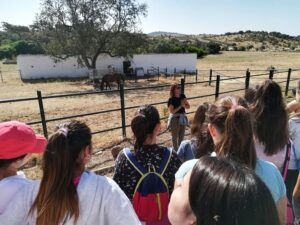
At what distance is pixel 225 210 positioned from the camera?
744 mm

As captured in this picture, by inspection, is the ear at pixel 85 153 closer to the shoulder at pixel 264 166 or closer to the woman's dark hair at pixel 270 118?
the shoulder at pixel 264 166

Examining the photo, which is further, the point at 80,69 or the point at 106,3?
the point at 80,69

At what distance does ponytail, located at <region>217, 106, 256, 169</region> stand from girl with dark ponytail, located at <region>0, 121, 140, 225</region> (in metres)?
0.60

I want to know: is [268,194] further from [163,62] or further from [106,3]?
[163,62]

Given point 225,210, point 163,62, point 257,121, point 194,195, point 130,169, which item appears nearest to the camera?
point 225,210

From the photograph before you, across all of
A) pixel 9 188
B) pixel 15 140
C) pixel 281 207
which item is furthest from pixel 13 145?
pixel 281 207

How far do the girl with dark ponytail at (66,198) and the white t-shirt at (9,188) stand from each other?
62 millimetres

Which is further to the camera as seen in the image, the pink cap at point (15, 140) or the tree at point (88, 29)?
the tree at point (88, 29)

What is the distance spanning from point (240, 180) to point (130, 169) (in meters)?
1.15

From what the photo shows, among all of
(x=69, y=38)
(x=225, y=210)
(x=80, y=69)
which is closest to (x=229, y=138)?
(x=225, y=210)

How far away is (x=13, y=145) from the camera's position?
5.01 ft

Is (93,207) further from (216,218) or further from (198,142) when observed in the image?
(198,142)

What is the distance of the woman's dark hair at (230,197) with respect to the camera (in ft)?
2.43

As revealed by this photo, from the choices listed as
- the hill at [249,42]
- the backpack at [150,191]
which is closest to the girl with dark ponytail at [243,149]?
the backpack at [150,191]
